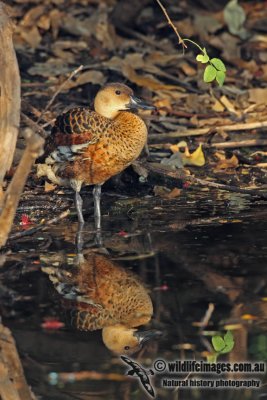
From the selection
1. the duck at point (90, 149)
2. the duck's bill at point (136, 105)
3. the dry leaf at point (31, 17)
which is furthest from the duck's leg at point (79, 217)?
the dry leaf at point (31, 17)

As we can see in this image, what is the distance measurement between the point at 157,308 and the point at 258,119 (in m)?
5.19

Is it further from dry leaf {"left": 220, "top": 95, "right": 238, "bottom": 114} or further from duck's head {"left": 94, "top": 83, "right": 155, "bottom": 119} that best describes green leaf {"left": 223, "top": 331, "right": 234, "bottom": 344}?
dry leaf {"left": 220, "top": 95, "right": 238, "bottom": 114}

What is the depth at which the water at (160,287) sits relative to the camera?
4980mm

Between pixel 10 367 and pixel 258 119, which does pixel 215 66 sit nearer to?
pixel 10 367

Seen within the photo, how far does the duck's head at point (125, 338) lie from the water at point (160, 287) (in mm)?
46

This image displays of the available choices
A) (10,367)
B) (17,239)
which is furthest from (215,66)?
(10,367)

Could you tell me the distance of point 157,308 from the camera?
584 centimetres

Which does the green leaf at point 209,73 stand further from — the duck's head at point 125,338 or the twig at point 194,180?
the twig at point 194,180

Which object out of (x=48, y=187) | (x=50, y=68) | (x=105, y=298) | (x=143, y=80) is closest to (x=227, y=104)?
(x=143, y=80)

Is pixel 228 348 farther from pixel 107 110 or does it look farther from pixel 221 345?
pixel 107 110

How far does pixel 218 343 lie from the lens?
17.4ft

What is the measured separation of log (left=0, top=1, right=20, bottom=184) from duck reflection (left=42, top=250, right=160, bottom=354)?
778mm

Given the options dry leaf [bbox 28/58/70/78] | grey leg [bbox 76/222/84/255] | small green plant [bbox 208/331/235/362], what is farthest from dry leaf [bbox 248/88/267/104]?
small green plant [bbox 208/331/235/362]

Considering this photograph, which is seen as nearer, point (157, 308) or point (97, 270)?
point (157, 308)
